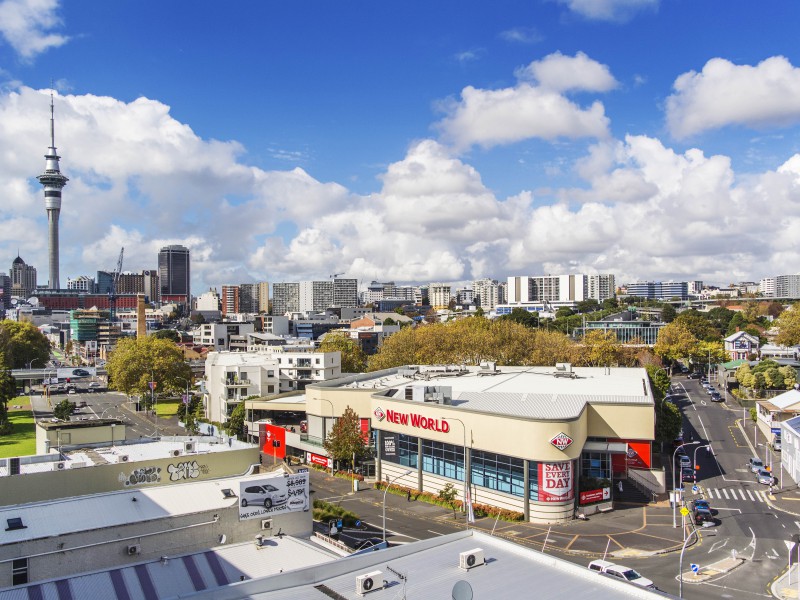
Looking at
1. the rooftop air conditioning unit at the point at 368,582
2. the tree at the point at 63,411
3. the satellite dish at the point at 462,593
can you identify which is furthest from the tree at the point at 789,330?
the satellite dish at the point at 462,593

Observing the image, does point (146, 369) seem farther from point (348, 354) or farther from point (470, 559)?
point (470, 559)

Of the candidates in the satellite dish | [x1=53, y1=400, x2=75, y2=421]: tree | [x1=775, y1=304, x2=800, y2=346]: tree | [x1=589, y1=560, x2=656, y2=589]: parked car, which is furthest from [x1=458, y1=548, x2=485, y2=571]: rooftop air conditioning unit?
[x1=775, y1=304, x2=800, y2=346]: tree

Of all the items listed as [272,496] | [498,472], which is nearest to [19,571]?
[272,496]

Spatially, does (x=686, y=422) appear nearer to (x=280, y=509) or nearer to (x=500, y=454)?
(x=500, y=454)

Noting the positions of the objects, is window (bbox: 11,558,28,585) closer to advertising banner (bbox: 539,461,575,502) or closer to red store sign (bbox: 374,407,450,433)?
red store sign (bbox: 374,407,450,433)

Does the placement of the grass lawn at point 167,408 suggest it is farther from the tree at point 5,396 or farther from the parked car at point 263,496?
the parked car at point 263,496
